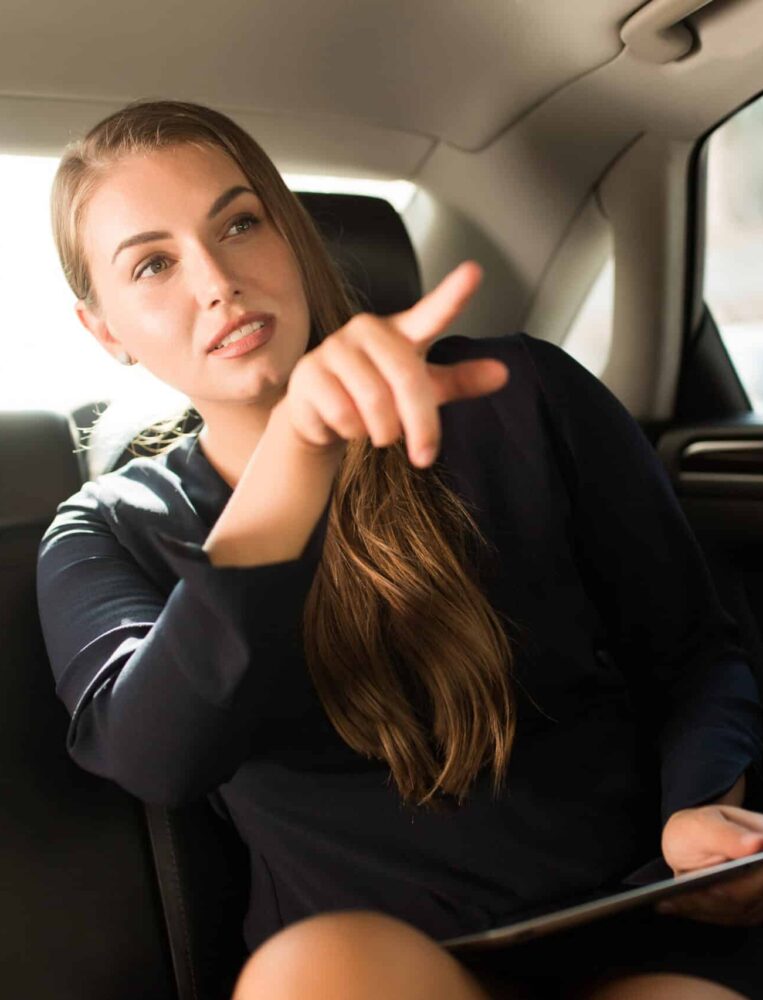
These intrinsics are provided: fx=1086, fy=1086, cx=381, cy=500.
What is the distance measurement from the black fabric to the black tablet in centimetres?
21

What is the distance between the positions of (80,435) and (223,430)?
0.33 meters

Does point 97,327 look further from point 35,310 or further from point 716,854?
point 716,854

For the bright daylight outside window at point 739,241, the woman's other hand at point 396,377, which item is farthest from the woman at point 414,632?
the bright daylight outside window at point 739,241

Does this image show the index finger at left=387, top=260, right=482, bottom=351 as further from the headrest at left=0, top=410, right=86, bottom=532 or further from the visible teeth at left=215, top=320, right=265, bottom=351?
the headrest at left=0, top=410, right=86, bottom=532

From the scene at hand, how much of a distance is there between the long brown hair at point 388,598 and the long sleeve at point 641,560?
5.0 inches

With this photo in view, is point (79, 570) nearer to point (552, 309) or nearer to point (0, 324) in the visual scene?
point (0, 324)

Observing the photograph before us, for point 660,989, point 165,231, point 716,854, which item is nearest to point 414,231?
point 165,231

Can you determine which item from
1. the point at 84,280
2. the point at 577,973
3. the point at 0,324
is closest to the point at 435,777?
the point at 577,973

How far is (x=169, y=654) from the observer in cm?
78

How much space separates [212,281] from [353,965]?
1.99ft

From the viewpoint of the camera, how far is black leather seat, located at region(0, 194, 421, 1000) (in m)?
1.11

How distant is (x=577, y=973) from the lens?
2.79ft

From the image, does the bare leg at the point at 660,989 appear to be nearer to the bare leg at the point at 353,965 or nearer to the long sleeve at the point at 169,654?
the bare leg at the point at 353,965

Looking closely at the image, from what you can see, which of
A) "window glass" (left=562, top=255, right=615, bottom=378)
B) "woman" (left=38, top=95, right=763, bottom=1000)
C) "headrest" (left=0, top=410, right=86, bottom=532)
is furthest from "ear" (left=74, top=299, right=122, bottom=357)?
"window glass" (left=562, top=255, right=615, bottom=378)
